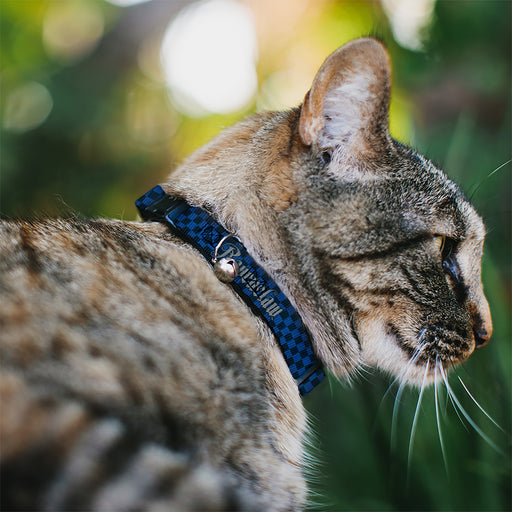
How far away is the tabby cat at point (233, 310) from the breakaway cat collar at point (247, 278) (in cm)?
2

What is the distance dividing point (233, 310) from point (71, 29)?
3.94 m

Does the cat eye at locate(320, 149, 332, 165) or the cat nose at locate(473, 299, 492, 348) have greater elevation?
the cat eye at locate(320, 149, 332, 165)

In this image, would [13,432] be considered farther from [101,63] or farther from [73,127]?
[101,63]

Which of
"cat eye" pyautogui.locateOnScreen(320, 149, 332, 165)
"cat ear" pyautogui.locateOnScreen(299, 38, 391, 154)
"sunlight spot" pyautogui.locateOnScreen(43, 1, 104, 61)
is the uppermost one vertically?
"sunlight spot" pyautogui.locateOnScreen(43, 1, 104, 61)

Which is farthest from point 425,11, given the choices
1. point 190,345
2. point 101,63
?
point 190,345

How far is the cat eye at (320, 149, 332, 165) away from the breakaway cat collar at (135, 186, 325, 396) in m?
0.28

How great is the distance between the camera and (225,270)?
0.94 metres

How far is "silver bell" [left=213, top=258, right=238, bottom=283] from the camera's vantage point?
94cm

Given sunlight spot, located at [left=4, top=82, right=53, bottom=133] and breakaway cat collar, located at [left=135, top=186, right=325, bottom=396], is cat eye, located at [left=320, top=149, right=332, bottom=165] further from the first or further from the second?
sunlight spot, located at [left=4, top=82, right=53, bottom=133]

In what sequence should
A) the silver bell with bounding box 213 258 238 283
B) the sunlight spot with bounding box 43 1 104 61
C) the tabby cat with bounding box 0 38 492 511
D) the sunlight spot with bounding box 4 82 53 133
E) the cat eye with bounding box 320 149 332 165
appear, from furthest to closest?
the sunlight spot with bounding box 43 1 104 61, the sunlight spot with bounding box 4 82 53 133, the cat eye with bounding box 320 149 332 165, the silver bell with bounding box 213 258 238 283, the tabby cat with bounding box 0 38 492 511

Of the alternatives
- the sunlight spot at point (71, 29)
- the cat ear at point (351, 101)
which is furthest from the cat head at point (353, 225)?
the sunlight spot at point (71, 29)

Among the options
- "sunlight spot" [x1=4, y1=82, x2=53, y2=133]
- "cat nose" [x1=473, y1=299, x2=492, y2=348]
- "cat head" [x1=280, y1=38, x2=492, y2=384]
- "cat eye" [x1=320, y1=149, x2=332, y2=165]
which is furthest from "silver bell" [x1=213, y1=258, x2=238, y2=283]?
"sunlight spot" [x1=4, y1=82, x2=53, y2=133]

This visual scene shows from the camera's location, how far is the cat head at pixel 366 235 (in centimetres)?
102

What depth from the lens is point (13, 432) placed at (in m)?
0.60
